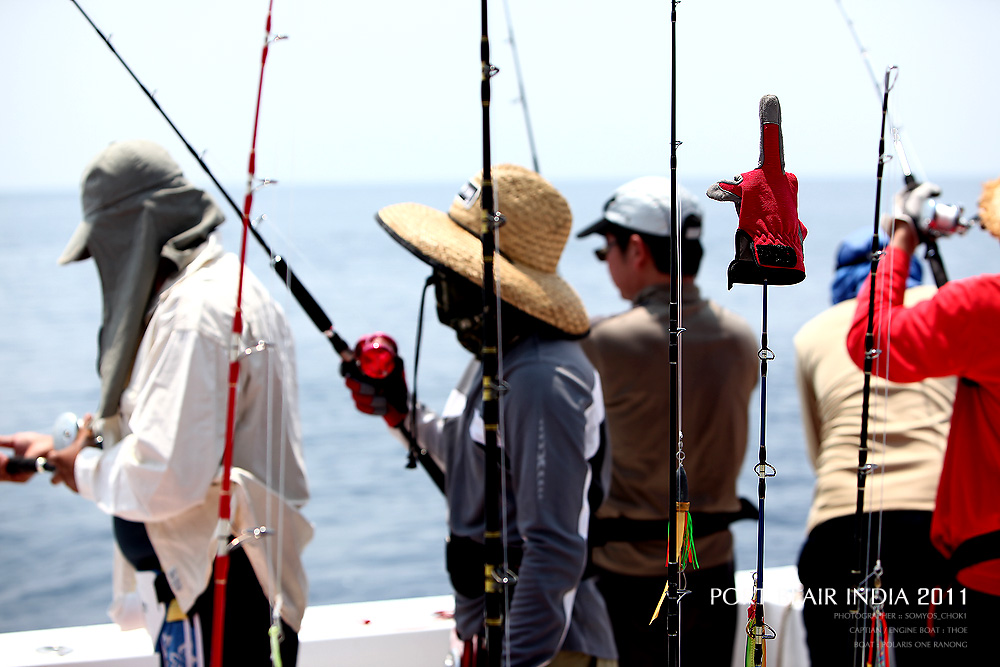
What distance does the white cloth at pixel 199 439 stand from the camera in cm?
183

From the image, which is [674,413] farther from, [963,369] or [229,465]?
[963,369]

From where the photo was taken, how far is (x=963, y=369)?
5.66 feet

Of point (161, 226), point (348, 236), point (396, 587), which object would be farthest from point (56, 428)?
point (348, 236)

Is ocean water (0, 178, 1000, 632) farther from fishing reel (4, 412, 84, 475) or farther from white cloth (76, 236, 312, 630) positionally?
fishing reel (4, 412, 84, 475)

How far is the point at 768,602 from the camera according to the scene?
2756mm

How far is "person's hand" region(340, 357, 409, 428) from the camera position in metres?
1.98

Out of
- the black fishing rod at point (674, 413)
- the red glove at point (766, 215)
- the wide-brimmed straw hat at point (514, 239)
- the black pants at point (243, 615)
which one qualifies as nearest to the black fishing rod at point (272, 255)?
the wide-brimmed straw hat at point (514, 239)

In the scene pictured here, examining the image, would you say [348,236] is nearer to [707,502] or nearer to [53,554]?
[53,554]

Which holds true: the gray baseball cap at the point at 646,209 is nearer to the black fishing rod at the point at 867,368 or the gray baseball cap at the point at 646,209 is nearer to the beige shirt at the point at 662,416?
the beige shirt at the point at 662,416

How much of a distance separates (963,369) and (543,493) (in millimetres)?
771

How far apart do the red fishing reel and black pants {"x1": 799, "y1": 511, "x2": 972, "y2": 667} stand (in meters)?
0.93

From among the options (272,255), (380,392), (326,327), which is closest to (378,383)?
(380,392)

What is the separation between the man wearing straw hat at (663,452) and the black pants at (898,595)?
21cm

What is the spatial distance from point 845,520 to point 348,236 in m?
22.1
